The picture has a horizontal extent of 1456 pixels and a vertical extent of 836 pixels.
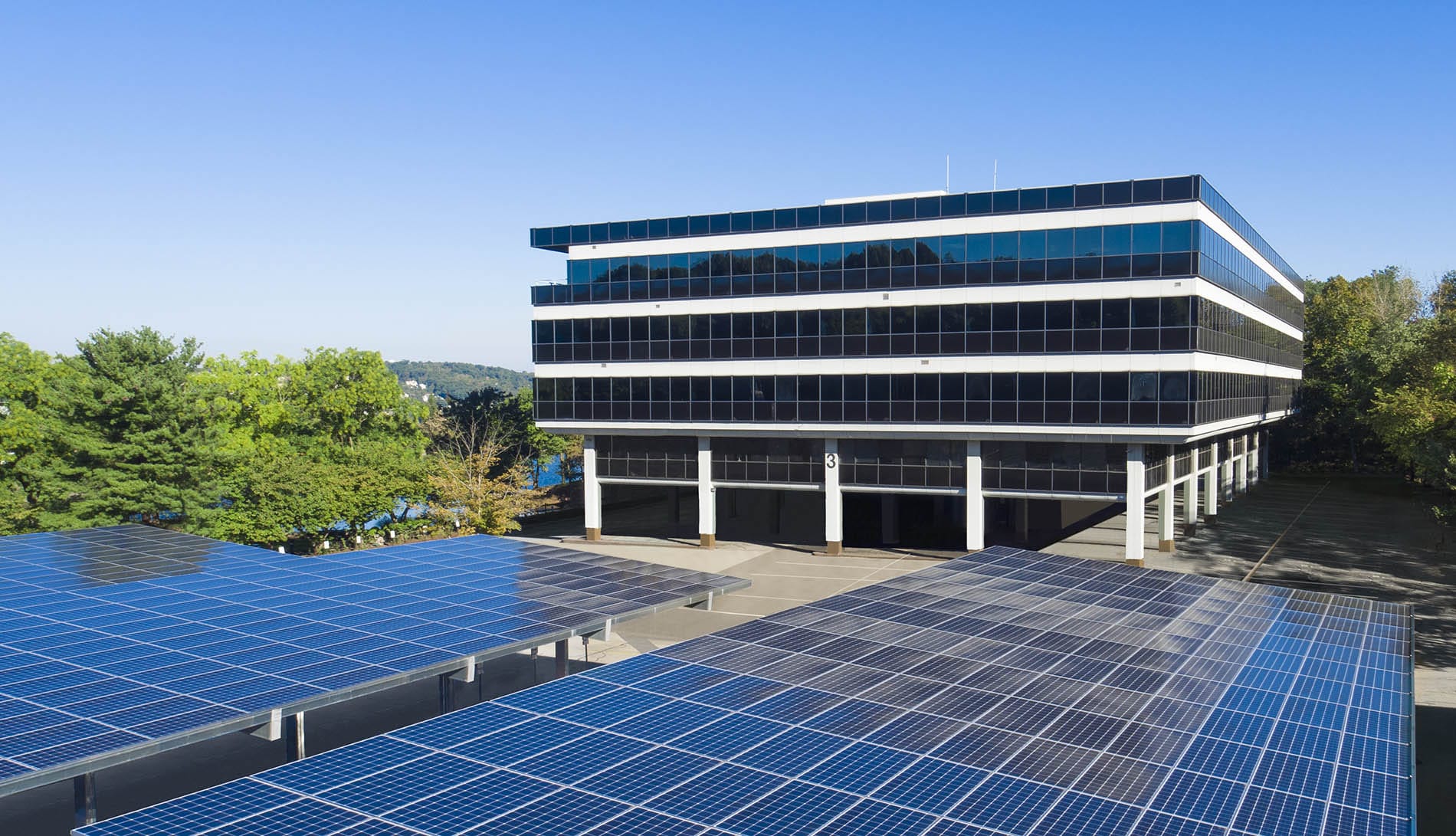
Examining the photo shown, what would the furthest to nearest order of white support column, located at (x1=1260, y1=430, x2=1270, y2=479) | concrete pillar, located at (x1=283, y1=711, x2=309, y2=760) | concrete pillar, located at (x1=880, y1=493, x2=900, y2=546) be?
white support column, located at (x1=1260, y1=430, x2=1270, y2=479), concrete pillar, located at (x1=880, y1=493, x2=900, y2=546), concrete pillar, located at (x1=283, y1=711, x2=309, y2=760)

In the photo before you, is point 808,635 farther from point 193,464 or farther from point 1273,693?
point 193,464

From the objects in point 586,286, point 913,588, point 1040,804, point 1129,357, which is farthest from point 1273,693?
point 586,286

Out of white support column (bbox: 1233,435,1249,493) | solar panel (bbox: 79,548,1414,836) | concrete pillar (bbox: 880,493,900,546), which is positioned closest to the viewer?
solar panel (bbox: 79,548,1414,836)

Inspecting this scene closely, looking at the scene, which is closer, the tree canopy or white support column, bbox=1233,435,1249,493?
the tree canopy

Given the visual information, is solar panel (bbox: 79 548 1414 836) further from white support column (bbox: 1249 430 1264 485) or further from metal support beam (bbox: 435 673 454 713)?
white support column (bbox: 1249 430 1264 485)

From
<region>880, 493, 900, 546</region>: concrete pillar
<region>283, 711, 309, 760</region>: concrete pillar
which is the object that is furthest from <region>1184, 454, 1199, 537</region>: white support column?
<region>283, 711, 309, 760</region>: concrete pillar
